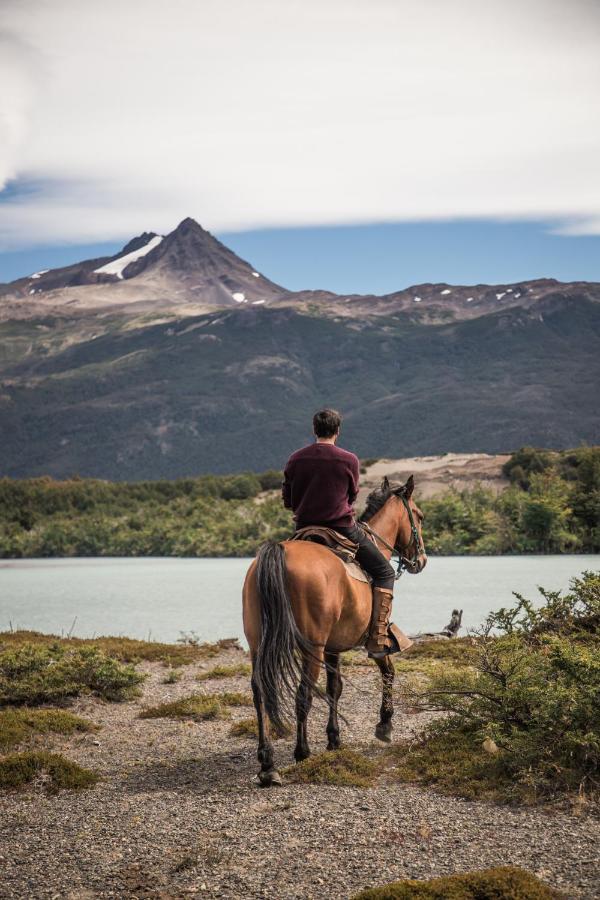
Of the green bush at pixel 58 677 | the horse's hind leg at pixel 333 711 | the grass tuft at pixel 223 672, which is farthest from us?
the grass tuft at pixel 223 672

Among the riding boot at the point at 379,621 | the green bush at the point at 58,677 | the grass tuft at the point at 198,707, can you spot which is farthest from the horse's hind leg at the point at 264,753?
the green bush at the point at 58,677

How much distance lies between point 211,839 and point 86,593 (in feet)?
132

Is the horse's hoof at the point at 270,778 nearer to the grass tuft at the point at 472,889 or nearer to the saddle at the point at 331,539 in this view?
the saddle at the point at 331,539

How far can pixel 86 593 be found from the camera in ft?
156

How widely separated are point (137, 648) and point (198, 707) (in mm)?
7157

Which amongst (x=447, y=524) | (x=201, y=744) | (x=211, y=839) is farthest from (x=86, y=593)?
(x=211, y=839)

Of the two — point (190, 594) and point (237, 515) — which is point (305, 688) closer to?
point (190, 594)

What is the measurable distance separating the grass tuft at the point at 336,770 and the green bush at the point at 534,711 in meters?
1.01

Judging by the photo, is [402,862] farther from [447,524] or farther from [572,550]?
[447,524]

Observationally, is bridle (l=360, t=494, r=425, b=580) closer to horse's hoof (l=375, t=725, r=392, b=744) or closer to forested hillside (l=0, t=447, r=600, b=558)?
horse's hoof (l=375, t=725, r=392, b=744)

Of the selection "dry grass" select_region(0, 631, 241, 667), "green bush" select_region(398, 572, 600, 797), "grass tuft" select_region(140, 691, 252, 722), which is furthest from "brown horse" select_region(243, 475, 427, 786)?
"dry grass" select_region(0, 631, 241, 667)

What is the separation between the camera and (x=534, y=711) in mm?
10336

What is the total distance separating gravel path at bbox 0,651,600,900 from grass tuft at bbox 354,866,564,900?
0.24 meters

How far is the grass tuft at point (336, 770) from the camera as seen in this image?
394 inches
